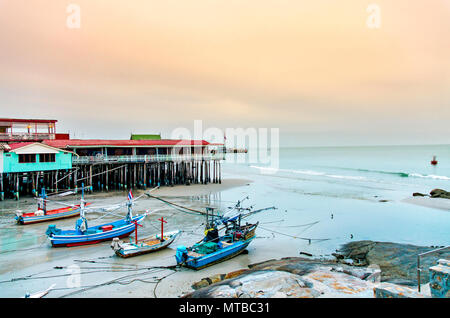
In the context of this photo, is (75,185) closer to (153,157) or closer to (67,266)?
(153,157)

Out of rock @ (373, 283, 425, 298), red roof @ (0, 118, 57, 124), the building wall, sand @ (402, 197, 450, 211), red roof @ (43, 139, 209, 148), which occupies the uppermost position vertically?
red roof @ (0, 118, 57, 124)

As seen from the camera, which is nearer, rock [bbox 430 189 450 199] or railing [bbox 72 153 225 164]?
rock [bbox 430 189 450 199]

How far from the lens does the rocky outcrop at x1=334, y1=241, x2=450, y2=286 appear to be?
13.4 meters

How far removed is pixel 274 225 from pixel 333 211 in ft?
26.0

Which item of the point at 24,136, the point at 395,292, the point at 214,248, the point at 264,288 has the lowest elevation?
the point at 214,248

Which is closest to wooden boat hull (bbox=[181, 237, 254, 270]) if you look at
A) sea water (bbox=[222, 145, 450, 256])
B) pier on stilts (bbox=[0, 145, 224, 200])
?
sea water (bbox=[222, 145, 450, 256])

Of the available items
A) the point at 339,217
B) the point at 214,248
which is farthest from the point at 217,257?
the point at 339,217

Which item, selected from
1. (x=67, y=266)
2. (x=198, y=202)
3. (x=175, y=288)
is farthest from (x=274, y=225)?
(x=67, y=266)

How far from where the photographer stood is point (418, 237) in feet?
66.5

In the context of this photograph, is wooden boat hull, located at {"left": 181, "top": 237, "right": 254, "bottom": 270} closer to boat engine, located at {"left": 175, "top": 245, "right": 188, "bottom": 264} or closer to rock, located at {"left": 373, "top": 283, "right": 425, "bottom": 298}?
boat engine, located at {"left": 175, "top": 245, "right": 188, "bottom": 264}

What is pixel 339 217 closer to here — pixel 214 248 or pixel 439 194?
pixel 214 248

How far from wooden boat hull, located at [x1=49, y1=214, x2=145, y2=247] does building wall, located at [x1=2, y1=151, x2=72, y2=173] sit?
17656 mm

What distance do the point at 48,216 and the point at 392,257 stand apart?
918 inches

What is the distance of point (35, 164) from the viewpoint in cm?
3272
